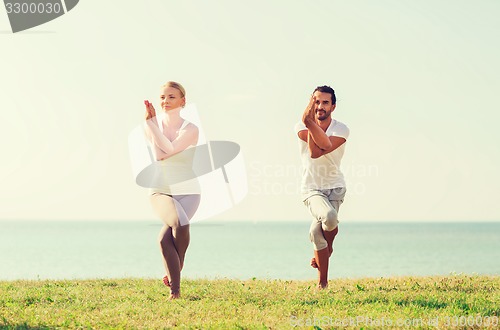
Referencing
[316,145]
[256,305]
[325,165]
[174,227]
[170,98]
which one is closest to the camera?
[256,305]

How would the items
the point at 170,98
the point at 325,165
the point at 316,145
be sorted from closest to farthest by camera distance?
1. the point at 170,98
2. the point at 316,145
3. the point at 325,165

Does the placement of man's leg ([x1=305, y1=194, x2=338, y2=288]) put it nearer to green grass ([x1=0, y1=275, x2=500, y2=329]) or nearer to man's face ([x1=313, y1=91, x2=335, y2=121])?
green grass ([x1=0, y1=275, x2=500, y2=329])

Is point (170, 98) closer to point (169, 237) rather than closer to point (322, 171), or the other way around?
point (169, 237)

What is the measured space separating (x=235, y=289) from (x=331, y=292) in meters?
1.65

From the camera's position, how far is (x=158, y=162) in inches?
392

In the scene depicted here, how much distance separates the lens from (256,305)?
928cm

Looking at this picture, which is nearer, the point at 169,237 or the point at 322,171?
the point at 169,237

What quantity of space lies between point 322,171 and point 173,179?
238 cm

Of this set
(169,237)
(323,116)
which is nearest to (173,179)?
(169,237)

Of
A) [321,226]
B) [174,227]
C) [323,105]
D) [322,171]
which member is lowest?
[321,226]

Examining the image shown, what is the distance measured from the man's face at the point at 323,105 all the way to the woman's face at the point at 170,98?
2.20 meters

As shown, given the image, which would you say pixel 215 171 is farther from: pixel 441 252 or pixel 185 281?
pixel 441 252

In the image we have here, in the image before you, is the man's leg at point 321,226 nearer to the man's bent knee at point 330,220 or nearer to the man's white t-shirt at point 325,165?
the man's bent knee at point 330,220

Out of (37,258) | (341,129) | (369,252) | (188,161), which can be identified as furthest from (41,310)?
(369,252)
